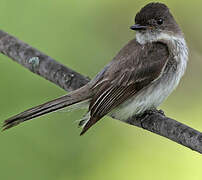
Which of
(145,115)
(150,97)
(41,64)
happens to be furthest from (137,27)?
(41,64)

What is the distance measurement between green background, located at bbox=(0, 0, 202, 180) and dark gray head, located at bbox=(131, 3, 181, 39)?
2.32 feet

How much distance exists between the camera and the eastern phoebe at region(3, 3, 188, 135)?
3.88m

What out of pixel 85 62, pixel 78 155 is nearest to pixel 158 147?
pixel 78 155

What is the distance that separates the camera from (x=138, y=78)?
392 centimetres

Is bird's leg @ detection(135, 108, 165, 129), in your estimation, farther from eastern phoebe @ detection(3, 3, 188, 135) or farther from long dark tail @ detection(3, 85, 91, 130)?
long dark tail @ detection(3, 85, 91, 130)

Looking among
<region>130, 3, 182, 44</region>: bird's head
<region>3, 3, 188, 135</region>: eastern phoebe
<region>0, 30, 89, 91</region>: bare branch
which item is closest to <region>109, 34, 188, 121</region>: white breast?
<region>3, 3, 188, 135</region>: eastern phoebe

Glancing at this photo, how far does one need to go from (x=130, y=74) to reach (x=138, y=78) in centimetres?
6

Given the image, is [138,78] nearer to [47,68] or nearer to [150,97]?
[150,97]

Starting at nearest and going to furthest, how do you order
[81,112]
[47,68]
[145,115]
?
[145,115] < [47,68] < [81,112]

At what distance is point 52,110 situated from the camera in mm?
3713

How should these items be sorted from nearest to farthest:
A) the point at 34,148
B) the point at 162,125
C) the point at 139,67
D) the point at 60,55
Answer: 1. the point at 162,125
2. the point at 139,67
3. the point at 34,148
4. the point at 60,55

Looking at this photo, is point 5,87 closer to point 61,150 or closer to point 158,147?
point 61,150

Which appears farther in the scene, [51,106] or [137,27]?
[137,27]

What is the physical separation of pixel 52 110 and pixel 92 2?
1388mm
